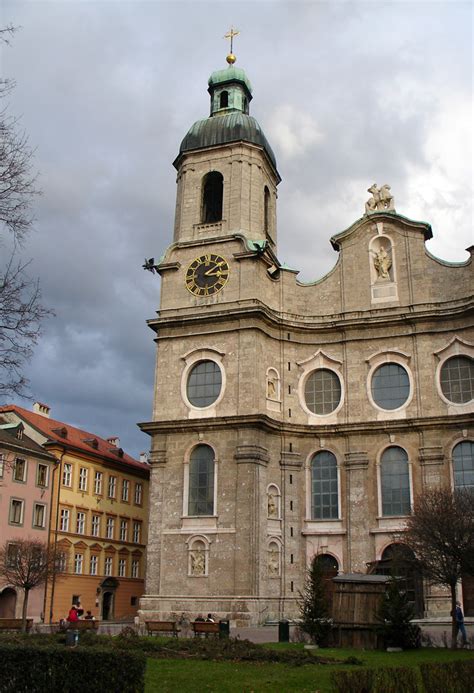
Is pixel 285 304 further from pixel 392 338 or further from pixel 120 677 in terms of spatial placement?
pixel 120 677

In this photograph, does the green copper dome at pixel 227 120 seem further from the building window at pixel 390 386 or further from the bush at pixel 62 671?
the bush at pixel 62 671

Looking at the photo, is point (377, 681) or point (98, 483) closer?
point (377, 681)

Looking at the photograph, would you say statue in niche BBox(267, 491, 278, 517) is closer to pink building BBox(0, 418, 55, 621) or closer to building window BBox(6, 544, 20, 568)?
building window BBox(6, 544, 20, 568)

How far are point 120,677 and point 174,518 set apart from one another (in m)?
24.6

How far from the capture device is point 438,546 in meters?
22.6

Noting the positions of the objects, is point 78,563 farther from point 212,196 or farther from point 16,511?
point 212,196

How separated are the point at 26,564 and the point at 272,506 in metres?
11.2

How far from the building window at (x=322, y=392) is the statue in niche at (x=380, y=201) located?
883cm

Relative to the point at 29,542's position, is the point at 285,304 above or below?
above

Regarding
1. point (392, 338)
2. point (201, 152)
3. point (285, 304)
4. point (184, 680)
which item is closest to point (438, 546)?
point (184, 680)

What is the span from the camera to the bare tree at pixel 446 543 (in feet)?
73.0

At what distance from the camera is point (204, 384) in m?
36.5

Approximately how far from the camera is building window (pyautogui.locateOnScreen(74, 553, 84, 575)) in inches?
1660

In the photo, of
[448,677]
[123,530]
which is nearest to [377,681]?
[448,677]
